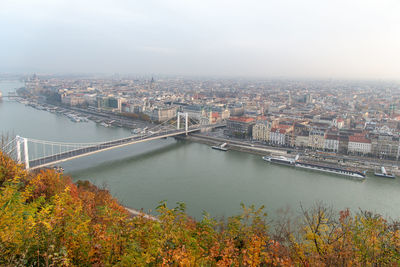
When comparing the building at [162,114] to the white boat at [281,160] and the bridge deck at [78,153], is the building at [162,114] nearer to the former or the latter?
the bridge deck at [78,153]

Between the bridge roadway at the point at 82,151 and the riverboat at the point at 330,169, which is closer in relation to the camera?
the bridge roadway at the point at 82,151

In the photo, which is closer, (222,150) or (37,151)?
(37,151)

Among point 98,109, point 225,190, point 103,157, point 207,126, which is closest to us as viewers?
point 225,190

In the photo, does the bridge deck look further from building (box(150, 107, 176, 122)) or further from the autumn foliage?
the autumn foliage

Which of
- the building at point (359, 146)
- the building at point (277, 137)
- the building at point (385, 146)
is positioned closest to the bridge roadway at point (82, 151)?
the building at point (277, 137)

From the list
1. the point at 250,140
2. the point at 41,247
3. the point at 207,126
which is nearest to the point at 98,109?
the point at 207,126

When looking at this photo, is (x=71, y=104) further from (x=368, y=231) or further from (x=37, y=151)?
(x=368, y=231)

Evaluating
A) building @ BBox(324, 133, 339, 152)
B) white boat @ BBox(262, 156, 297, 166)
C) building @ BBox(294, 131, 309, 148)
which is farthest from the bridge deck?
building @ BBox(324, 133, 339, 152)
